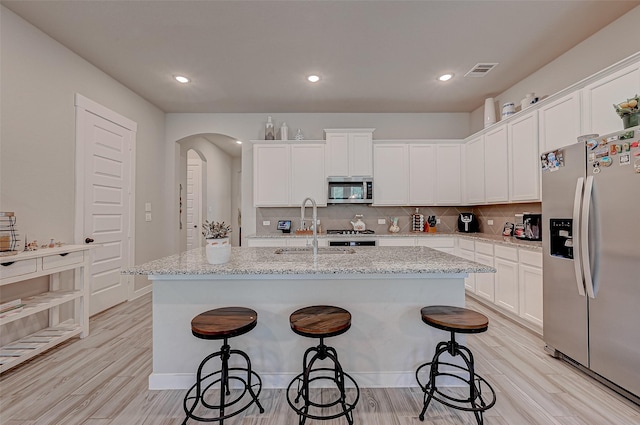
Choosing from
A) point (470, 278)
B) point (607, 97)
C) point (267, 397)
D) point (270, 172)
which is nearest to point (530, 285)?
point (470, 278)

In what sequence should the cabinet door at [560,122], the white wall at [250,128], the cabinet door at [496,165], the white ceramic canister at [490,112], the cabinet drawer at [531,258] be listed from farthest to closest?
the white wall at [250,128] < the white ceramic canister at [490,112] < the cabinet door at [496,165] < the cabinet drawer at [531,258] < the cabinet door at [560,122]

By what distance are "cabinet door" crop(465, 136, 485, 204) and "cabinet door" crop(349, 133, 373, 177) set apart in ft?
4.93

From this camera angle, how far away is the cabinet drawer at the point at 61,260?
89.0 inches

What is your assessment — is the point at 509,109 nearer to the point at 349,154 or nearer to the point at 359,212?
the point at 349,154

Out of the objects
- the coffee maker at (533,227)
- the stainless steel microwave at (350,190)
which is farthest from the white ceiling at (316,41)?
the coffee maker at (533,227)

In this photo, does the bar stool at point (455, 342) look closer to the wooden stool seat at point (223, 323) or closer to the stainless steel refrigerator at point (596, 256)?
the stainless steel refrigerator at point (596, 256)

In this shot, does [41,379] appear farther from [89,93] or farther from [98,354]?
[89,93]

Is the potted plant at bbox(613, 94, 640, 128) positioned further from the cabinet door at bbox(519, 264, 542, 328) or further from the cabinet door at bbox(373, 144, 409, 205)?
the cabinet door at bbox(373, 144, 409, 205)

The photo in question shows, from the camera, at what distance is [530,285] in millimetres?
2686

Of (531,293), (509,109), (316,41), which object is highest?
(316,41)

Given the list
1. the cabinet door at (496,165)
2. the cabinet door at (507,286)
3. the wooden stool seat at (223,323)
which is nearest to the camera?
the wooden stool seat at (223,323)

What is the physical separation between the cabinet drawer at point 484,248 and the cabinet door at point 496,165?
0.62 metres

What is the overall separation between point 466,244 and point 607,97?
6.86 ft

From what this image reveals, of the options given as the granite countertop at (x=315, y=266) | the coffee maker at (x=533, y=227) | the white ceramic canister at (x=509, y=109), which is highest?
the white ceramic canister at (x=509, y=109)
